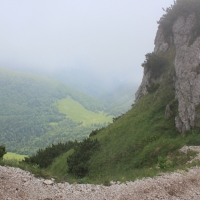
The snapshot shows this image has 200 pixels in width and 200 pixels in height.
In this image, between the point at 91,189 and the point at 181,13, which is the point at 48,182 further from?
the point at 181,13

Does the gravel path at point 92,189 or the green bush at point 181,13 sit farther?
the green bush at point 181,13

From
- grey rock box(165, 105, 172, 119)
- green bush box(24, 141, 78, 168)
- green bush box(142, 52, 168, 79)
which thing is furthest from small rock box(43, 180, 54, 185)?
green bush box(142, 52, 168, 79)

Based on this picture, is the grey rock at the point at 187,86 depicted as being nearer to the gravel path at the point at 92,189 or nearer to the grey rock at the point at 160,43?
the grey rock at the point at 160,43

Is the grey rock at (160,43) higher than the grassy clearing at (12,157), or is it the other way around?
the grey rock at (160,43)

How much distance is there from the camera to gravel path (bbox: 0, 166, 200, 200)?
1120cm

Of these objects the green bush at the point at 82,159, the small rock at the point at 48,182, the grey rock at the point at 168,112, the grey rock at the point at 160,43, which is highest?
the grey rock at the point at 160,43

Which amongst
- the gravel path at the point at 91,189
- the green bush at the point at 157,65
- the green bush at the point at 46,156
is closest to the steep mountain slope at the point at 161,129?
the gravel path at the point at 91,189

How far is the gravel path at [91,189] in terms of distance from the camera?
11.2 meters

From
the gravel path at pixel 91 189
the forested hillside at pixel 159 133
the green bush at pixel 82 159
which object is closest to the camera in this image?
the gravel path at pixel 91 189

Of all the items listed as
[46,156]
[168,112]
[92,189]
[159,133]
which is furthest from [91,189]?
[46,156]

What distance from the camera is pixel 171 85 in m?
32.9

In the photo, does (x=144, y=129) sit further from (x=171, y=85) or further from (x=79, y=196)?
(x=79, y=196)

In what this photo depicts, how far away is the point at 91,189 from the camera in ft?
41.0

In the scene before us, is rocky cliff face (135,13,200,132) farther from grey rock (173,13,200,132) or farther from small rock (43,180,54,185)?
small rock (43,180,54,185)
